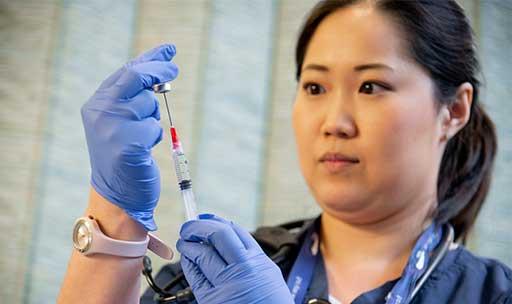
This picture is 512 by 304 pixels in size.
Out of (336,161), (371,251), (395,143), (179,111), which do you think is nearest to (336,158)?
(336,161)

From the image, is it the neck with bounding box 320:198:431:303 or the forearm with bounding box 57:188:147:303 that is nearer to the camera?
the forearm with bounding box 57:188:147:303

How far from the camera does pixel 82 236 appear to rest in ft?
3.00

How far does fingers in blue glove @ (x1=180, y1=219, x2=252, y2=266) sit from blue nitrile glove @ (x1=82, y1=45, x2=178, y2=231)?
92mm

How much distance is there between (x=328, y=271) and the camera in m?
1.13

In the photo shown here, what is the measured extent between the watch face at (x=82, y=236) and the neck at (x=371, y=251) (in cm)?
48

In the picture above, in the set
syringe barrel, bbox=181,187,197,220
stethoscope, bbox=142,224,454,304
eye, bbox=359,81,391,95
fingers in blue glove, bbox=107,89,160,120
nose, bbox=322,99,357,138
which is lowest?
stethoscope, bbox=142,224,454,304

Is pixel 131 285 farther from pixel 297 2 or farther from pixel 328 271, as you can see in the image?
pixel 297 2

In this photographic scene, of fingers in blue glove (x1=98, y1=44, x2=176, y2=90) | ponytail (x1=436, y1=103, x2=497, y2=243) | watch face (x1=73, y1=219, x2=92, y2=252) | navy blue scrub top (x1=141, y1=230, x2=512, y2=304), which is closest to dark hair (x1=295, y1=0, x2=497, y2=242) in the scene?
Answer: ponytail (x1=436, y1=103, x2=497, y2=243)

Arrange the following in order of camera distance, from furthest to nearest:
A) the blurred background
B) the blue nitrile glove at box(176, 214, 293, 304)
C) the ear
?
the blurred background
the ear
the blue nitrile glove at box(176, 214, 293, 304)

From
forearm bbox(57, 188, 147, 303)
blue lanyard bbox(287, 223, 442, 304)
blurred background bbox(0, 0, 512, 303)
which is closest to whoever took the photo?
forearm bbox(57, 188, 147, 303)

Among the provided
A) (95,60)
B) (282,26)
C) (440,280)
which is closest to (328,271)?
(440,280)

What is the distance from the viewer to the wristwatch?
0.90 meters

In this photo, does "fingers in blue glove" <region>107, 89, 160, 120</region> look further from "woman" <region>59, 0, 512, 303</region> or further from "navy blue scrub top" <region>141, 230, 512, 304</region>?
"navy blue scrub top" <region>141, 230, 512, 304</region>

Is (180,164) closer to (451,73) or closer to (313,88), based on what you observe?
(313,88)
